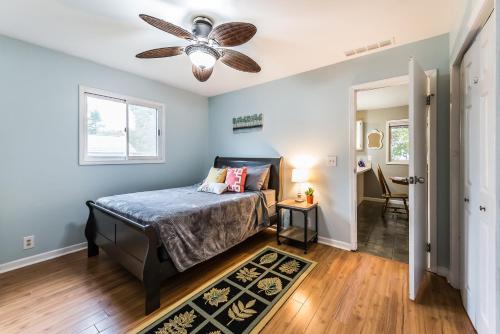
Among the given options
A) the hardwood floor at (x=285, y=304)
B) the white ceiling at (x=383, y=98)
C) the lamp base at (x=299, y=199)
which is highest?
the white ceiling at (x=383, y=98)

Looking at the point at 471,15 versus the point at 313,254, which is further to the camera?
the point at 313,254

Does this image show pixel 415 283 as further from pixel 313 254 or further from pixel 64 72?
pixel 64 72

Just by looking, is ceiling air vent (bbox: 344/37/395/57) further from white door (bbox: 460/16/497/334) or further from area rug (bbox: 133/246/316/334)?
area rug (bbox: 133/246/316/334)

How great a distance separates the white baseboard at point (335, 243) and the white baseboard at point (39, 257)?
126 inches

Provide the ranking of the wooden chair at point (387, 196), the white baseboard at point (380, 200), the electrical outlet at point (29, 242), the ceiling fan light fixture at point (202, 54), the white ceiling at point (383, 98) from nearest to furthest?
the ceiling fan light fixture at point (202, 54) < the electrical outlet at point (29, 242) < the white ceiling at point (383, 98) < the wooden chair at point (387, 196) < the white baseboard at point (380, 200)

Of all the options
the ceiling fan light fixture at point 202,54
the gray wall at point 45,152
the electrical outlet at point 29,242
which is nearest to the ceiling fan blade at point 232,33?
the ceiling fan light fixture at point 202,54

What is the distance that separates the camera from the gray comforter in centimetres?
181

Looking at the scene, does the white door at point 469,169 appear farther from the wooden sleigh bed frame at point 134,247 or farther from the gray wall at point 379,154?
the gray wall at point 379,154

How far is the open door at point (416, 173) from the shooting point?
167 cm

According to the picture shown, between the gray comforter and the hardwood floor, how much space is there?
31 cm

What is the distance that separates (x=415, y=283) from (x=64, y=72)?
4.27 metres

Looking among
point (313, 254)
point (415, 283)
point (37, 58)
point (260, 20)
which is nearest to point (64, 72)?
point (37, 58)

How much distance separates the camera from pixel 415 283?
5.61 ft

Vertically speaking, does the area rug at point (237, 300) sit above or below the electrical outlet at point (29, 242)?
below
